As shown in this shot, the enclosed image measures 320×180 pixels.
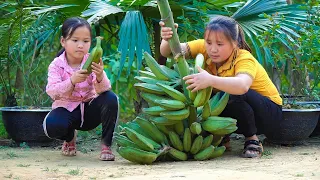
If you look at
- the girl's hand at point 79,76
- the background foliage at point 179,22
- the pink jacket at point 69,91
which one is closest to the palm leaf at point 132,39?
the background foliage at point 179,22

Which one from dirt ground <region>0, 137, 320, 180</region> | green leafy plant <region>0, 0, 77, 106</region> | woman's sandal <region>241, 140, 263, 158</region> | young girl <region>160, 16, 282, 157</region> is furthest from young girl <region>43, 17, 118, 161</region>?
woman's sandal <region>241, 140, 263, 158</region>

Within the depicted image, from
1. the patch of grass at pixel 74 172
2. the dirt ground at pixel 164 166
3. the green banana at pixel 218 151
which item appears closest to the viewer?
the dirt ground at pixel 164 166

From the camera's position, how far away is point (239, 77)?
139 inches

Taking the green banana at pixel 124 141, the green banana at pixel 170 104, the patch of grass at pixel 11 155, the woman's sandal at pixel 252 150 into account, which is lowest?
the patch of grass at pixel 11 155

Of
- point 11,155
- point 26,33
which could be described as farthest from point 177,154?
point 26,33

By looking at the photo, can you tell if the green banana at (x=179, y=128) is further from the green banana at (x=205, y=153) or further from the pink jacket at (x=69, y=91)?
the pink jacket at (x=69, y=91)

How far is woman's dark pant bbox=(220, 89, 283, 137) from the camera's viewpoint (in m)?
3.81

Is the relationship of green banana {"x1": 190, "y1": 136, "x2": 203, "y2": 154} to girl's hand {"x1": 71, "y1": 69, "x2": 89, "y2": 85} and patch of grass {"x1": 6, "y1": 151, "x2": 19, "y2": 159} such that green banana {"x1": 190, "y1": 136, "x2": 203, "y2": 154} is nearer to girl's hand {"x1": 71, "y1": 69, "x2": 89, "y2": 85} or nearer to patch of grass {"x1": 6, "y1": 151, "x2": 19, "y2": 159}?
girl's hand {"x1": 71, "y1": 69, "x2": 89, "y2": 85}

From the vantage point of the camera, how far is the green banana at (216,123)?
11.7 feet

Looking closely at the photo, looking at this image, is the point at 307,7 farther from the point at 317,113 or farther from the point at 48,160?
the point at 48,160

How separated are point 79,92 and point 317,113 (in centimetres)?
184

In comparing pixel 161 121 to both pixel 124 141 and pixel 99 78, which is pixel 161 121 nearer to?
pixel 124 141

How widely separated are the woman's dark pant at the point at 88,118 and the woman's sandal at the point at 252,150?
0.94m

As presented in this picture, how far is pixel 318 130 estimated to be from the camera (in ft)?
15.8
